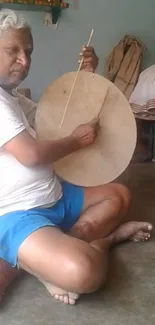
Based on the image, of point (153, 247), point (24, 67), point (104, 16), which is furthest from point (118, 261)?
point (104, 16)

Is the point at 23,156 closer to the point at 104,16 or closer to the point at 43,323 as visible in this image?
the point at 43,323

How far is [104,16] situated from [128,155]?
2032 mm

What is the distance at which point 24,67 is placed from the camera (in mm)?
1359

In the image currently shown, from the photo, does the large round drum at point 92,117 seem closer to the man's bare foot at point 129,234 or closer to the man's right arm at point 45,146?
the man's right arm at point 45,146

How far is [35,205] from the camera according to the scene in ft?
4.56

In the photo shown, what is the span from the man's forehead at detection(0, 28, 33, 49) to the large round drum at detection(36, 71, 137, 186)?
8.8 inches

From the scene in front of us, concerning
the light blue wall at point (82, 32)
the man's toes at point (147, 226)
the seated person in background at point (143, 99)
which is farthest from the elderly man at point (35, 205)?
the light blue wall at point (82, 32)

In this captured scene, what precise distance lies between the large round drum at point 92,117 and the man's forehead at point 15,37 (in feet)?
0.74

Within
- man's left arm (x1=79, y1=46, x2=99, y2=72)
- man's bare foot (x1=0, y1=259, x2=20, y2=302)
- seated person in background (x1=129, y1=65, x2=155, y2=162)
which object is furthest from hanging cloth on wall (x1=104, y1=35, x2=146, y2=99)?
man's bare foot (x1=0, y1=259, x2=20, y2=302)

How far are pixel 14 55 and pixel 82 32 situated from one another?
2047mm

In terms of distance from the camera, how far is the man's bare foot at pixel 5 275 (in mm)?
1349

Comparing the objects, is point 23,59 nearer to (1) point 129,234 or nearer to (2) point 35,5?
(1) point 129,234

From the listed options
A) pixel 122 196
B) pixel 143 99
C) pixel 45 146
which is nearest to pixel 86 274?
pixel 45 146

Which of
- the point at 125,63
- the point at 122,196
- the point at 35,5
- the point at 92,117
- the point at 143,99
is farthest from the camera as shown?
the point at 125,63
